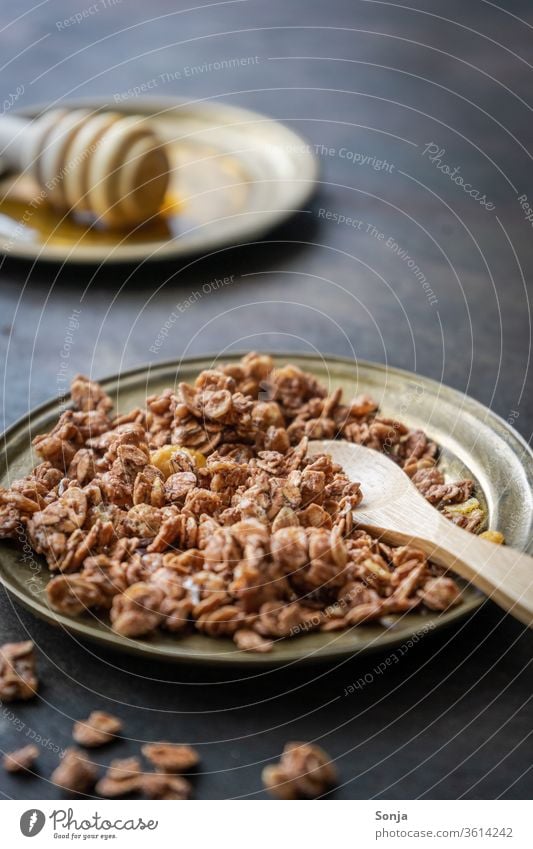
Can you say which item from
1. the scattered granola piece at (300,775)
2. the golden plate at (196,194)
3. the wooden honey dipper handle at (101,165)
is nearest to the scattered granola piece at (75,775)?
the scattered granola piece at (300,775)

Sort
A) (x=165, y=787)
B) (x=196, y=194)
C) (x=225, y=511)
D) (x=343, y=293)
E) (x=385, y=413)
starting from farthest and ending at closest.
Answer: (x=196, y=194)
(x=343, y=293)
(x=385, y=413)
(x=225, y=511)
(x=165, y=787)

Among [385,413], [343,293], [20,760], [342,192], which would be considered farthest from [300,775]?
[342,192]

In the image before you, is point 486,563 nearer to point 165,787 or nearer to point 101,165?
point 165,787

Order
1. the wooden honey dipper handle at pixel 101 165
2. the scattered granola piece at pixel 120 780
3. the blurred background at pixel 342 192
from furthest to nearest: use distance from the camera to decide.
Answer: the wooden honey dipper handle at pixel 101 165 < the blurred background at pixel 342 192 < the scattered granola piece at pixel 120 780

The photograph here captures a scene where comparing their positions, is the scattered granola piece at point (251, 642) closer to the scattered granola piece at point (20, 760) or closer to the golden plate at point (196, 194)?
the scattered granola piece at point (20, 760)

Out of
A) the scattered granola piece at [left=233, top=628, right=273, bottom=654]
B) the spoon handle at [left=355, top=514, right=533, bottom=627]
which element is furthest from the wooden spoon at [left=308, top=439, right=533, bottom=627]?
the scattered granola piece at [left=233, top=628, right=273, bottom=654]
